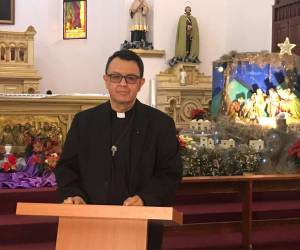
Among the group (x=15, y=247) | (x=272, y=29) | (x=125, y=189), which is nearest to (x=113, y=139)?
(x=125, y=189)

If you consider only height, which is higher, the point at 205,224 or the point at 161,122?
the point at 161,122

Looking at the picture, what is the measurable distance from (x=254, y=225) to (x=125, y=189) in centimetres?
302

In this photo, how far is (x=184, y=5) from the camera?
1310 centimetres

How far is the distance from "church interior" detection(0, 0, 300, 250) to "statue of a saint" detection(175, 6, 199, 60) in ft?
0.09

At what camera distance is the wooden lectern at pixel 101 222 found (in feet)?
5.98

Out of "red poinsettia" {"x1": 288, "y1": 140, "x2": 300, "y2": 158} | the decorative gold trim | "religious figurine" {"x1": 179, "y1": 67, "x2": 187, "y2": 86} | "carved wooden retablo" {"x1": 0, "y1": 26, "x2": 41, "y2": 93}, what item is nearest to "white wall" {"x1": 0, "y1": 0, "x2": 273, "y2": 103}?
the decorative gold trim

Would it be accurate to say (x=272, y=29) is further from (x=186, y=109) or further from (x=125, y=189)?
(x=125, y=189)

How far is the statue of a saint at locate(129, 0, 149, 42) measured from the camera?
41.7ft

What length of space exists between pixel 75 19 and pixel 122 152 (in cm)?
1146

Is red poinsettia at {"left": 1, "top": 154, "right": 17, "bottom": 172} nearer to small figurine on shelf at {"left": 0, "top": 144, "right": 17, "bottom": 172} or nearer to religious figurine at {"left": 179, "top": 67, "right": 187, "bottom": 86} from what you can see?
Result: small figurine on shelf at {"left": 0, "top": 144, "right": 17, "bottom": 172}

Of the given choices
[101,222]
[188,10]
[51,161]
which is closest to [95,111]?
[101,222]

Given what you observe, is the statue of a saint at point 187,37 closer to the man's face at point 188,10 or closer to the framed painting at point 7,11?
the man's face at point 188,10

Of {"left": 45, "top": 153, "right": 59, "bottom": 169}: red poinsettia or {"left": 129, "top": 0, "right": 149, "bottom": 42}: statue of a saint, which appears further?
{"left": 129, "top": 0, "right": 149, "bottom": 42}: statue of a saint

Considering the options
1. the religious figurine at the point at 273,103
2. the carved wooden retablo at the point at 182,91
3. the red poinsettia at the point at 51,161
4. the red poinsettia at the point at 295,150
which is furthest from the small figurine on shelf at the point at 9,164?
the carved wooden retablo at the point at 182,91
